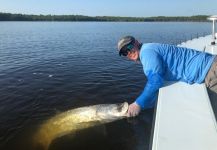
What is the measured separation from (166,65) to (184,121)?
4.60 ft

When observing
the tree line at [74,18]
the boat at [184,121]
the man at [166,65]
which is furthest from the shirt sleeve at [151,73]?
the tree line at [74,18]

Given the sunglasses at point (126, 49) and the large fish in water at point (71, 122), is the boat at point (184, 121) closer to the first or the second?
the sunglasses at point (126, 49)

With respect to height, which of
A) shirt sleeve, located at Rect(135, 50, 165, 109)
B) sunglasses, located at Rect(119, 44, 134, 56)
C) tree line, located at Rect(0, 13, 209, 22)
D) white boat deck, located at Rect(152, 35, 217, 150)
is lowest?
white boat deck, located at Rect(152, 35, 217, 150)

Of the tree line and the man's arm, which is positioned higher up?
the tree line

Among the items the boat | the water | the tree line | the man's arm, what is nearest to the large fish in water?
the water

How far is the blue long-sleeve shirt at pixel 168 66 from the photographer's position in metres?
4.46

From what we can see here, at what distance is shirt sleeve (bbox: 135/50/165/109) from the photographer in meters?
4.40

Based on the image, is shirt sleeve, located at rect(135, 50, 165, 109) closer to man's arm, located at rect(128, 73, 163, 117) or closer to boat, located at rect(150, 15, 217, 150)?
man's arm, located at rect(128, 73, 163, 117)

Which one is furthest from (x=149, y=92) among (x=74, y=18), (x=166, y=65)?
(x=74, y=18)

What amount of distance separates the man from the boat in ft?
0.55

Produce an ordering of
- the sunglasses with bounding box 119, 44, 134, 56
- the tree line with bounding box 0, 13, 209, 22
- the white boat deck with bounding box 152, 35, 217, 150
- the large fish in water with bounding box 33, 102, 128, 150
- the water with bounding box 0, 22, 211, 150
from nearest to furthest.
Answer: the white boat deck with bounding box 152, 35, 217, 150, the sunglasses with bounding box 119, 44, 134, 56, the large fish in water with bounding box 33, 102, 128, 150, the water with bounding box 0, 22, 211, 150, the tree line with bounding box 0, 13, 209, 22

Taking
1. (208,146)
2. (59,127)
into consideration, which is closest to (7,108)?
(59,127)

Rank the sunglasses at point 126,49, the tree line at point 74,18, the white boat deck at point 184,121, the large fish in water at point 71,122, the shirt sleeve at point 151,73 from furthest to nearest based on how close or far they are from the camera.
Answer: the tree line at point 74,18, the large fish in water at point 71,122, the sunglasses at point 126,49, the shirt sleeve at point 151,73, the white boat deck at point 184,121

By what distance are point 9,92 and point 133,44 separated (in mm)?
9140
